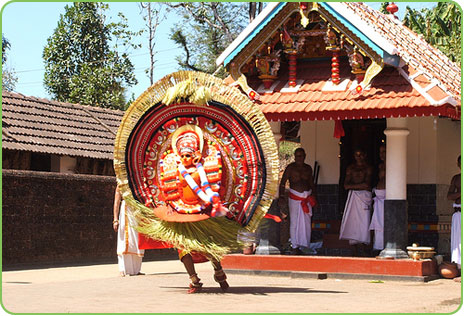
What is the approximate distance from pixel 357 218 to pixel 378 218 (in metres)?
0.50

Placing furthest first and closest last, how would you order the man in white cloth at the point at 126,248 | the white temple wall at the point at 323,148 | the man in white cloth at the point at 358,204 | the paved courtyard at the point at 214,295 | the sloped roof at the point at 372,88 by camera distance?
the white temple wall at the point at 323,148
the man in white cloth at the point at 358,204
the man in white cloth at the point at 126,248
the sloped roof at the point at 372,88
the paved courtyard at the point at 214,295

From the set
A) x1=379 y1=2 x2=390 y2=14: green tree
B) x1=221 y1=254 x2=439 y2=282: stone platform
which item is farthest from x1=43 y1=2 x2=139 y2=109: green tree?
x1=221 y1=254 x2=439 y2=282: stone platform

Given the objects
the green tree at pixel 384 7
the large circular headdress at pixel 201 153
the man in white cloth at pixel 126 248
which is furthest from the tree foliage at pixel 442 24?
the large circular headdress at pixel 201 153

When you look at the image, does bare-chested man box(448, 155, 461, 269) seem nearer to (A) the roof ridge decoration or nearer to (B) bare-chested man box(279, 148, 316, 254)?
(A) the roof ridge decoration

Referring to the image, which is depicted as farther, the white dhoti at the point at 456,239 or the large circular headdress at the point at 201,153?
the white dhoti at the point at 456,239

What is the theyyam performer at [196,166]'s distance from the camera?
10.5 metres

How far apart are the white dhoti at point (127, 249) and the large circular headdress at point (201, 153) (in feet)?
9.52

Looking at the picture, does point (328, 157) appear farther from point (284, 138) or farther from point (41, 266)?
point (41, 266)

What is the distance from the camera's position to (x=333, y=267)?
44.6ft

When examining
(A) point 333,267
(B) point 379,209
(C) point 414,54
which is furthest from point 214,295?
(C) point 414,54

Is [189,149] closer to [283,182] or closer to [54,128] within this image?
[283,182]

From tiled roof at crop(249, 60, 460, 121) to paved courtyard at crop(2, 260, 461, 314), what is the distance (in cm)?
259

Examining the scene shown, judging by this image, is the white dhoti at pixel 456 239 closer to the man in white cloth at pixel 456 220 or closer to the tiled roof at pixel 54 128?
the man in white cloth at pixel 456 220

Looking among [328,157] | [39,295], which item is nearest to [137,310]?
[39,295]
